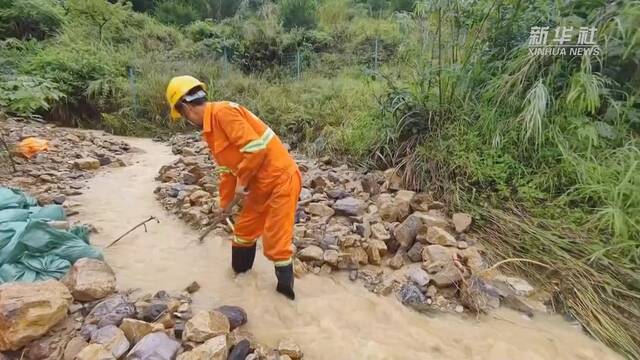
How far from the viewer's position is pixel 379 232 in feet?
A: 9.11

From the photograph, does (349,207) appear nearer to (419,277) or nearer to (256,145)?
(419,277)

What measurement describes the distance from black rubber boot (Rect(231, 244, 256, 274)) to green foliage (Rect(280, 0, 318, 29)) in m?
8.85

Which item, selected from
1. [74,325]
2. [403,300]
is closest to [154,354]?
[74,325]

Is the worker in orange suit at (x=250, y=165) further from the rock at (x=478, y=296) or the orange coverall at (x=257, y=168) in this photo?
the rock at (x=478, y=296)

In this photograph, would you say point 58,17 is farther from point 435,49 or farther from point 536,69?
point 536,69

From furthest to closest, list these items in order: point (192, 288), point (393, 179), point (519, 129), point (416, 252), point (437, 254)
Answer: point (393, 179), point (519, 129), point (416, 252), point (437, 254), point (192, 288)

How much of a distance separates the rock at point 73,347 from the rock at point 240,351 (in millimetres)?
639

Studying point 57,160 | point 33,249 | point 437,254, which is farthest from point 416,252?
point 57,160

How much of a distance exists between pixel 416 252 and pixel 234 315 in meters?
1.29

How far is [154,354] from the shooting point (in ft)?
5.26

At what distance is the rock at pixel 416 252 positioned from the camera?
257 cm

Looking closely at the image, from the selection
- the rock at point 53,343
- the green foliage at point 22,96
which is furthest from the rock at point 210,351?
the green foliage at point 22,96

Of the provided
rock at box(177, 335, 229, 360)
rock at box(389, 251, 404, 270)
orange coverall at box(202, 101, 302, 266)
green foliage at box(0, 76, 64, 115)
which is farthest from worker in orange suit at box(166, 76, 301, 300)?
green foliage at box(0, 76, 64, 115)

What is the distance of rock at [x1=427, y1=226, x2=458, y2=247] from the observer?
2.57 meters
